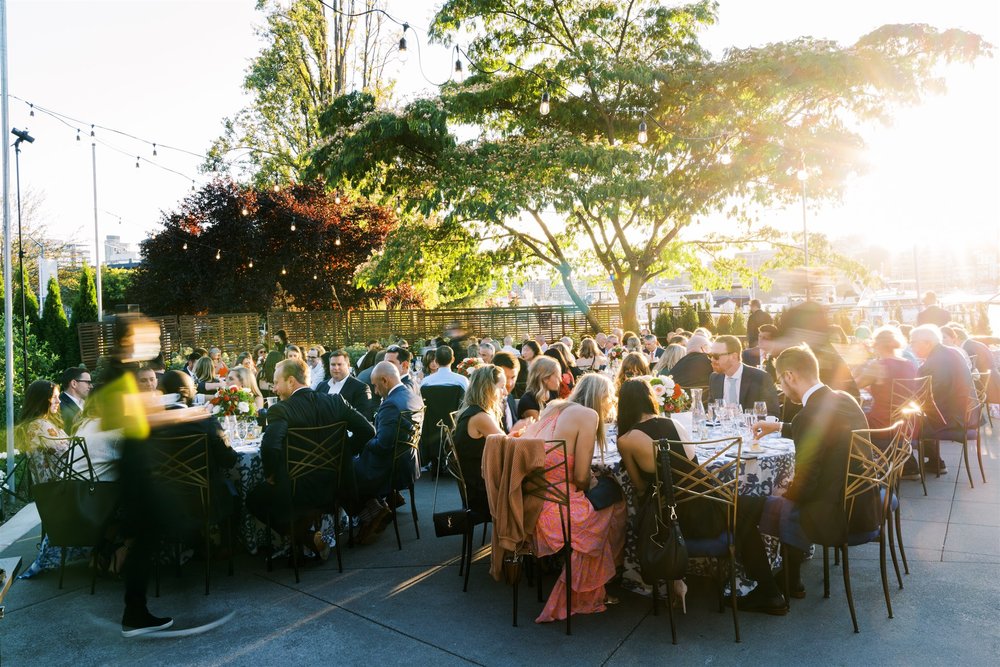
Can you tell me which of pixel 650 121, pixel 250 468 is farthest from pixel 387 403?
pixel 650 121

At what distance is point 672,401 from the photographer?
5367 millimetres

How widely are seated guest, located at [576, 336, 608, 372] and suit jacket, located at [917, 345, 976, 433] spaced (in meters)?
4.06

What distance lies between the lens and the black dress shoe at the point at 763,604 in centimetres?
391

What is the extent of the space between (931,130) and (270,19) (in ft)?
70.8

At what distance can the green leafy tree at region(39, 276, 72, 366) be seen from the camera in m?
21.0

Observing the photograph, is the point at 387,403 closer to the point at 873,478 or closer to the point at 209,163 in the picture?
the point at 873,478

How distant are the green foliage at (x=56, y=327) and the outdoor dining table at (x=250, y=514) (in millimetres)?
18984

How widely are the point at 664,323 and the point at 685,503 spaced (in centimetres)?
1988

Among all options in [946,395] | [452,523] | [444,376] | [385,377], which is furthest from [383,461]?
[946,395]

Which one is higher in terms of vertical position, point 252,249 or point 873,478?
point 252,249

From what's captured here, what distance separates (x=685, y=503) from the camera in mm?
3768

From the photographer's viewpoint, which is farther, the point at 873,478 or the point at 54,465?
the point at 54,465

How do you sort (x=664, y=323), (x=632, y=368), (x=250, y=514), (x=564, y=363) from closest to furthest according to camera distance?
(x=250, y=514), (x=632, y=368), (x=564, y=363), (x=664, y=323)

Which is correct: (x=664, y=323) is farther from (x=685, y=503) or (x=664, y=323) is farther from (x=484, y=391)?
(x=685, y=503)
